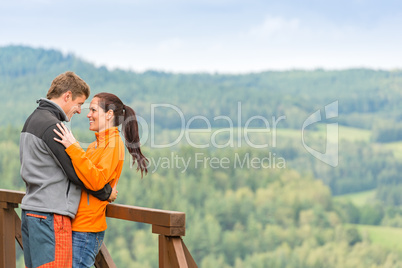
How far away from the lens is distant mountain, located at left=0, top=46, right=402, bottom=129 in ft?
290

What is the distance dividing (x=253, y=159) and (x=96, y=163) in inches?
2564

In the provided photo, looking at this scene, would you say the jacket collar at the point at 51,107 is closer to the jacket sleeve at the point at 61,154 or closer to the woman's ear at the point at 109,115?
the jacket sleeve at the point at 61,154

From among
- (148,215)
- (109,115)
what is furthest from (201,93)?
(148,215)

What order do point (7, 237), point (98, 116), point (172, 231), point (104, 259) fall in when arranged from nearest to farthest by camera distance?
point (172, 231)
point (98, 116)
point (104, 259)
point (7, 237)

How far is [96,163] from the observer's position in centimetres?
204

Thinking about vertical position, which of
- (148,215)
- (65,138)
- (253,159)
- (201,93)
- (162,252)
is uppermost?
(201,93)

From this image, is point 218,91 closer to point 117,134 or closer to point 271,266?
point 271,266

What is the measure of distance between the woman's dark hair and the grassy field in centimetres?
5496

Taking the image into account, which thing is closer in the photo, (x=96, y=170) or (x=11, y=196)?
(x=96, y=170)

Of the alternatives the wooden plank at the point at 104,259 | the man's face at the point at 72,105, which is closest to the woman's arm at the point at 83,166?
the man's face at the point at 72,105

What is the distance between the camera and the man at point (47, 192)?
1.96 meters

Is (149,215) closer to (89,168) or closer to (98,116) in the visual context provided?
(89,168)

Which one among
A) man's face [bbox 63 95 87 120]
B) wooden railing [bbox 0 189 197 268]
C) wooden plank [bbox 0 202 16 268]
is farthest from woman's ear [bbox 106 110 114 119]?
wooden plank [bbox 0 202 16 268]

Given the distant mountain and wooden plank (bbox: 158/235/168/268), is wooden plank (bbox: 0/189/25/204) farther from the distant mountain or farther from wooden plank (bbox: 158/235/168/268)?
the distant mountain
